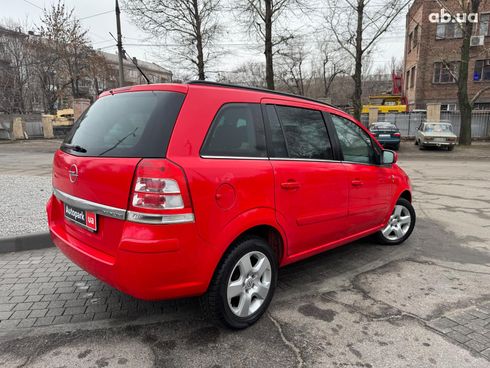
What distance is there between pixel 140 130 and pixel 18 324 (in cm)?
188

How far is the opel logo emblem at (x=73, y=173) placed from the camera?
2608mm

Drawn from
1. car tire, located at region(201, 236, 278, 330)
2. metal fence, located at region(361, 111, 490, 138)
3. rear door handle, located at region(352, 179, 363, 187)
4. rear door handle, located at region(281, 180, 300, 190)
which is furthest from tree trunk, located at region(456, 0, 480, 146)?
car tire, located at region(201, 236, 278, 330)

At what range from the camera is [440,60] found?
2934 centimetres

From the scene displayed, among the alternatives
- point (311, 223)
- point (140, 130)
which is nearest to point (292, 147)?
point (311, 223)

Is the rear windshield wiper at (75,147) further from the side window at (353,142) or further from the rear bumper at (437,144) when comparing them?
the rear bumper at (437,144)

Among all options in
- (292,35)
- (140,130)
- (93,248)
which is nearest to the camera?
(140,130)

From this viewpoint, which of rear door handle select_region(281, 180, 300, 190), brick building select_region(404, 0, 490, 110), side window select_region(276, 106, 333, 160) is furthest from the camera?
brick building select_region(404, 0, 490, 110)

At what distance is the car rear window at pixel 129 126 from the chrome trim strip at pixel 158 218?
1.24 ft

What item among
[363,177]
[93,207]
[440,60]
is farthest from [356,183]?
[440,60]

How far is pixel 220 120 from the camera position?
2.57 meters

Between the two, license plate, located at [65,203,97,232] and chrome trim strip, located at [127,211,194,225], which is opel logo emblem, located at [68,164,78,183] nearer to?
license plate, located at [65,203,97,232]

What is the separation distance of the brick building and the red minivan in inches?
1207

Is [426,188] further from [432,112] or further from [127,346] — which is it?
[432,112]

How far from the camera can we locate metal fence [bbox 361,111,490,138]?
76.6ft
